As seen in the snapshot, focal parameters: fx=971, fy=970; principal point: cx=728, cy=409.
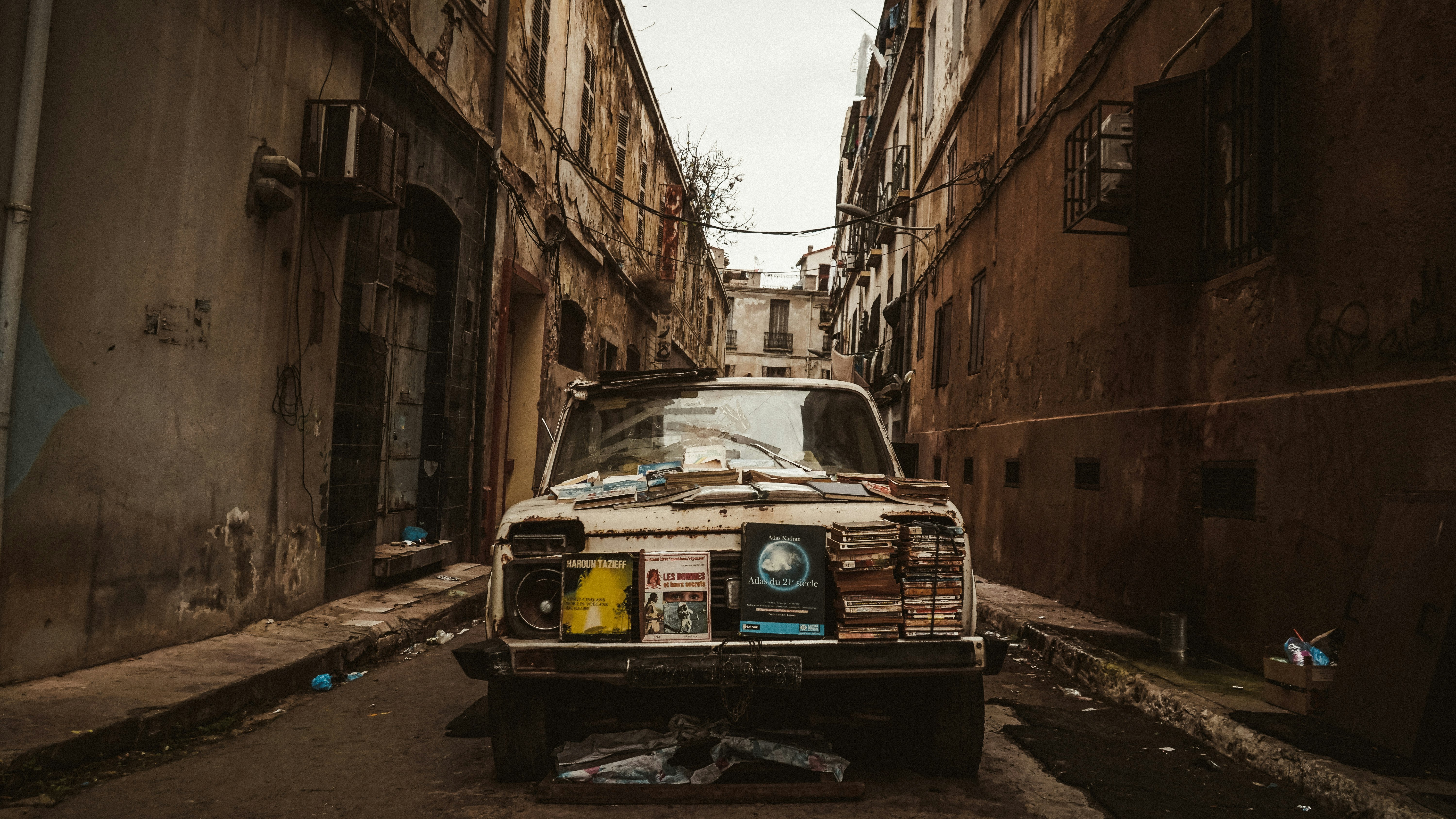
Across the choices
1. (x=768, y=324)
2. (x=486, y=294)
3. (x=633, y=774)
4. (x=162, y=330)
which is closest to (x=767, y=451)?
(x=633, y=774)

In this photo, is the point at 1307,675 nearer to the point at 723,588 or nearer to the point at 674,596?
the point at 723,588

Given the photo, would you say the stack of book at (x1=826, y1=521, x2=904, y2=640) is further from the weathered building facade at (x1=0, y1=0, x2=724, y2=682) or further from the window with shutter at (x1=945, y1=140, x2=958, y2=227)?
the window with shutter at (x1=945, y1=140, x2=958, y2=227)

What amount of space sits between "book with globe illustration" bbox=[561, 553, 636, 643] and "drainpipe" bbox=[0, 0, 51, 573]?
265 centimetres

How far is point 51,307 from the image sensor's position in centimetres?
443

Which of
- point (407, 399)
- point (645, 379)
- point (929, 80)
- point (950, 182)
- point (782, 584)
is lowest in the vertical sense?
point (782, 584)

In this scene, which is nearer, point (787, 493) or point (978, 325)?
point (787, 493)

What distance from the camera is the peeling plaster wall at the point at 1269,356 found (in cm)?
435

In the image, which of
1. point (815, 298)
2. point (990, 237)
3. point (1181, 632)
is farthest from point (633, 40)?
point (815, 298)

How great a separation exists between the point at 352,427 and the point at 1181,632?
5.97m

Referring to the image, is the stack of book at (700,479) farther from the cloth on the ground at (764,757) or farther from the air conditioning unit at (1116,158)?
the air conditioning unit at (1116,158)

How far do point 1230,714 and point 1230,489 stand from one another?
1844 millimetres

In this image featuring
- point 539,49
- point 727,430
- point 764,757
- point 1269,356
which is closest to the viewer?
point 764,757

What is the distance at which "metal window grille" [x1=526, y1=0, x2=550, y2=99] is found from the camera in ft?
37.6

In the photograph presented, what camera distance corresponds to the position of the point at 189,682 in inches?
180
